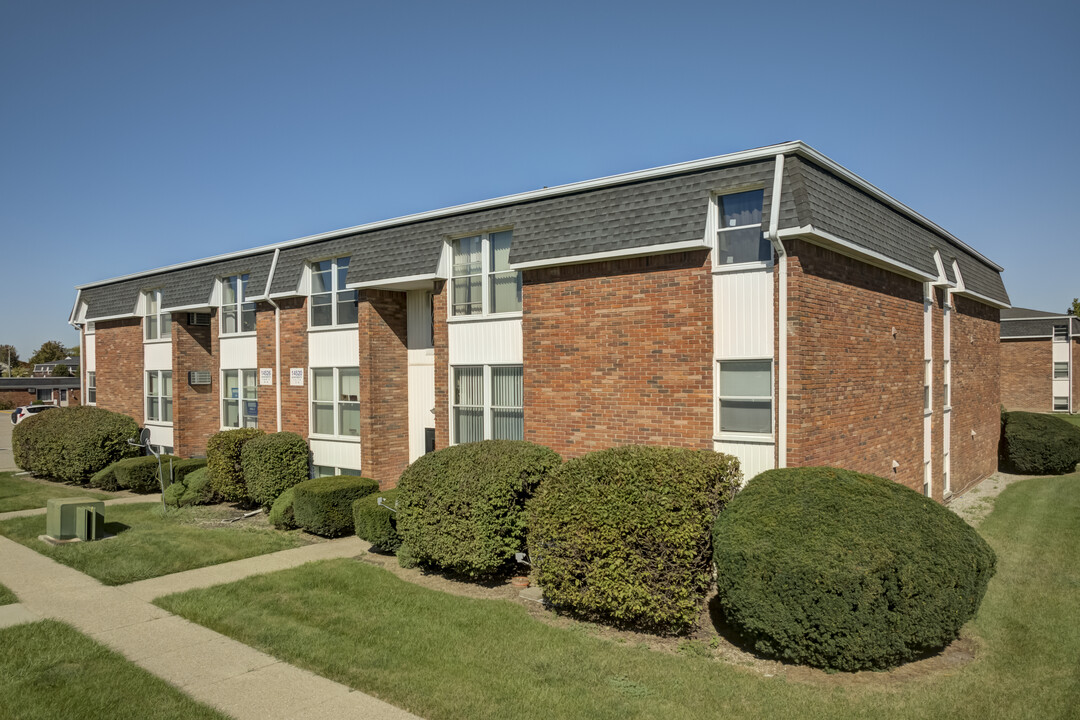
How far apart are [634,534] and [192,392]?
17.2m

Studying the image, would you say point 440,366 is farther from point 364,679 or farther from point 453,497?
point 364,679

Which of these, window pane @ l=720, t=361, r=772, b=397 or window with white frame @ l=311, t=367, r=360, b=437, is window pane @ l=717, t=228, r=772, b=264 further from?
window with white frame @ l=311, t=367, r=360, b=437

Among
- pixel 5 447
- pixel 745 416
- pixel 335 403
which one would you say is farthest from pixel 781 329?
pixel 5 447

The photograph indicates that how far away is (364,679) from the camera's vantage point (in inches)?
268

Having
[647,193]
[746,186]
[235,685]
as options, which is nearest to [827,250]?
[746,186]

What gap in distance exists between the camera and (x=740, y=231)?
10188mm

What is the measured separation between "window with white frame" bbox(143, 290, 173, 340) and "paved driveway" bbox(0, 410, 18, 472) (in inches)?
314

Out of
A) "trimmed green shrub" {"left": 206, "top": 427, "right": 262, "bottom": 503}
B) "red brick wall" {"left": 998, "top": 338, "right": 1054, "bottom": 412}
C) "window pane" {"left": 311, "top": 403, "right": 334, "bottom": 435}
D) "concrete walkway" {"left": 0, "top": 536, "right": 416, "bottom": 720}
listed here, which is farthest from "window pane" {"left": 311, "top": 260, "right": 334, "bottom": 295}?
"red brick wall" {"left": 998, "top": 338, "right": 1054, "bottom": 412}

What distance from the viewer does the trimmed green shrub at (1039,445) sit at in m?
19.4

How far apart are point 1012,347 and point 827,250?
3796 centimetres

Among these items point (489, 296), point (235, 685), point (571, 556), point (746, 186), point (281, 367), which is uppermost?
point (746, 186)

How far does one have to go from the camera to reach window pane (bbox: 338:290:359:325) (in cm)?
1603

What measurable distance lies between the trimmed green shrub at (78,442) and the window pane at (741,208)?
1903 centimetres

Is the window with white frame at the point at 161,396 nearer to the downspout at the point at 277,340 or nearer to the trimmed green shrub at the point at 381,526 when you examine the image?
the downspout at the point at 277,340
